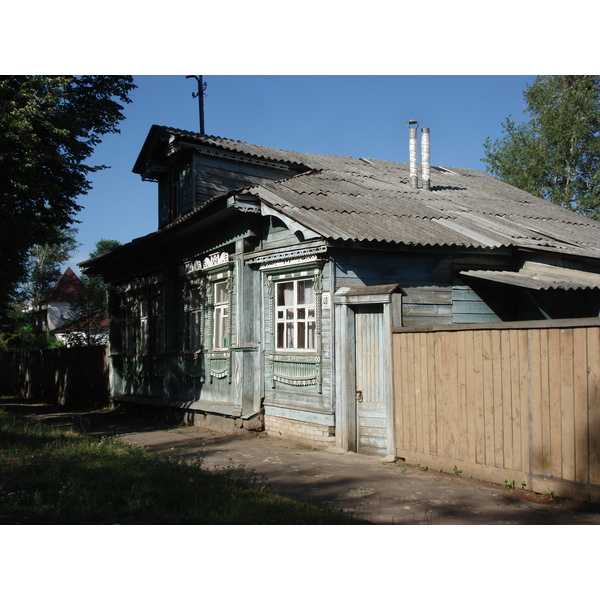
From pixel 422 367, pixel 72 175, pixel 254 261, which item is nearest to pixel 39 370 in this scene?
pixel 72 175

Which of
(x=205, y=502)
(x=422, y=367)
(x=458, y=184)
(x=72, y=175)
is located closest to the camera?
(x=205, y=502)

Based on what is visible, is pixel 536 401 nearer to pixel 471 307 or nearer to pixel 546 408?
pixel 546 408

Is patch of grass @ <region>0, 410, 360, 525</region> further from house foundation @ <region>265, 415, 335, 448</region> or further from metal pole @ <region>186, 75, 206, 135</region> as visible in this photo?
metal pole @ <region>186, 75, 206, 135</region>

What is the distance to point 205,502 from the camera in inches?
212

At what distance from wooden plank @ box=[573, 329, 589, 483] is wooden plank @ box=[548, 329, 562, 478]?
0.19m

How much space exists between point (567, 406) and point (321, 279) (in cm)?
449

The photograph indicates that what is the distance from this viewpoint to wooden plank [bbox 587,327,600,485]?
5434 mm

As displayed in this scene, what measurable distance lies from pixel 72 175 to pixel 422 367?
33.1 ft

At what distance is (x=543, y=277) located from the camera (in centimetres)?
982

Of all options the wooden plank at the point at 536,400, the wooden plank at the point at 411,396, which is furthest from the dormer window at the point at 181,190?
the wooden plank at the point at 536,400

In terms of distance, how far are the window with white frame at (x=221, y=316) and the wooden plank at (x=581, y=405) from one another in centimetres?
765

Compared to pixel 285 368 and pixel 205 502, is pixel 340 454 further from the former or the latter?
pixel 205 502

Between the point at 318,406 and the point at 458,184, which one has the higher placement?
the point at 458,184

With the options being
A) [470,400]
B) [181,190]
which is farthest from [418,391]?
[181,190]
